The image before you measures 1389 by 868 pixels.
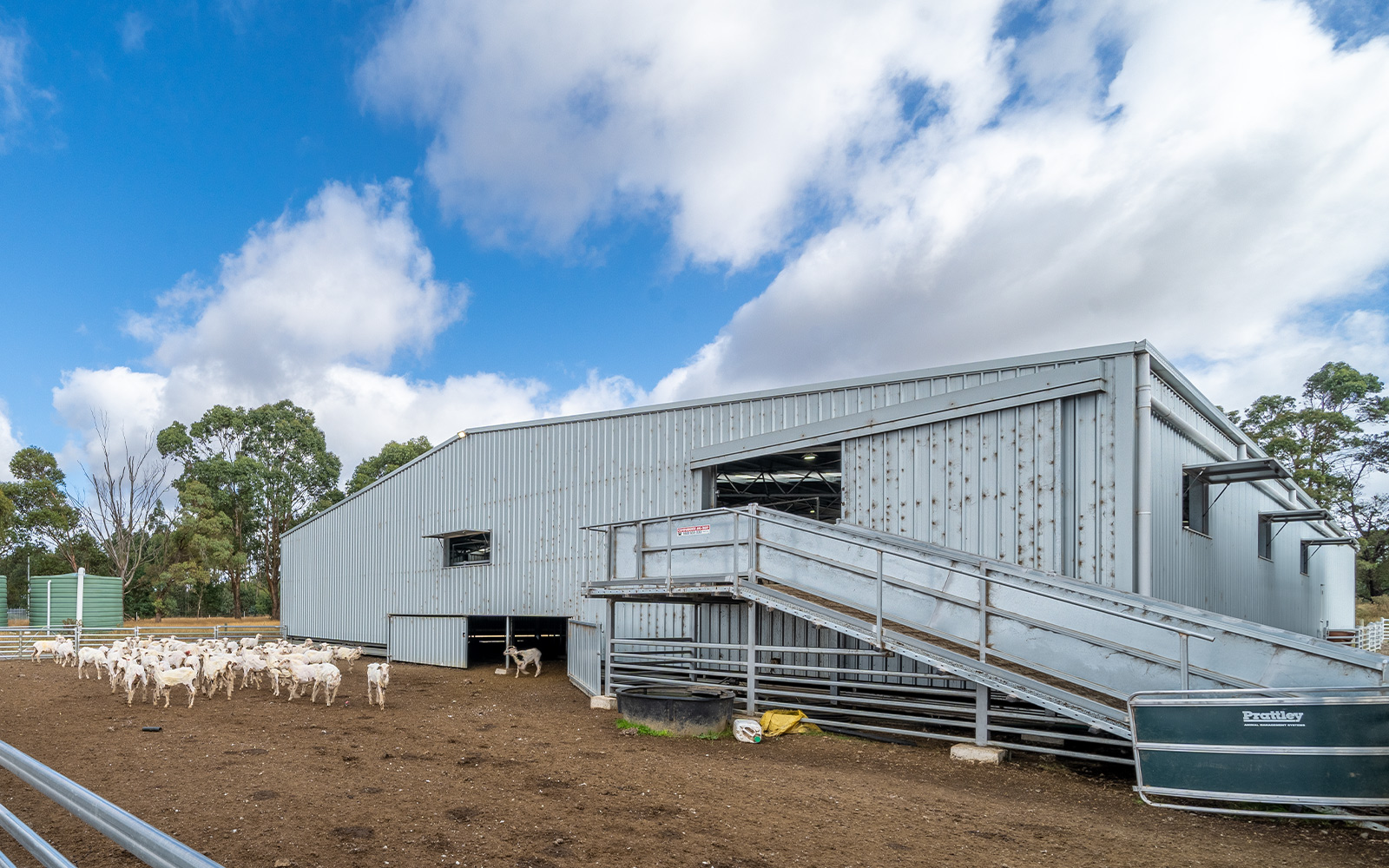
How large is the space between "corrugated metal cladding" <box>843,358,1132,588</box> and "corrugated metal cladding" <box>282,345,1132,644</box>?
0.27ft

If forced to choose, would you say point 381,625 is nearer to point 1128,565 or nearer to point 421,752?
point 421,752

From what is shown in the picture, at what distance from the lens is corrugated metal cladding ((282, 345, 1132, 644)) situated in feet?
52.2

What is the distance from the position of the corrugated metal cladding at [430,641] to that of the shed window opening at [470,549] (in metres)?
1.83

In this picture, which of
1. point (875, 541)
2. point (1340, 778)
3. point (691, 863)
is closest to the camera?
point (691, 863)

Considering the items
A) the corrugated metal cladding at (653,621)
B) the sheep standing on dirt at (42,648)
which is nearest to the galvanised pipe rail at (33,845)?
the corrugated metal cladding at (653,621)

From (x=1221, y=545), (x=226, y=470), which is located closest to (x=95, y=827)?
(x=1221, y=545)

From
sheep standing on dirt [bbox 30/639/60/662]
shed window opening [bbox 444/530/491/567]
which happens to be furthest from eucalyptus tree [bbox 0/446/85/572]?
shed window opening [bbox 444/530/491/567]

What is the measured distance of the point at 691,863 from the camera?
6.49 meters

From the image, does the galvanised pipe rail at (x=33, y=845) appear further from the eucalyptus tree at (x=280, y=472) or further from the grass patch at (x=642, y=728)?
the eucalyptus tree at (x=280, y=472)

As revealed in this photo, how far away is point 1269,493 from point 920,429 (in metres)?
13.9

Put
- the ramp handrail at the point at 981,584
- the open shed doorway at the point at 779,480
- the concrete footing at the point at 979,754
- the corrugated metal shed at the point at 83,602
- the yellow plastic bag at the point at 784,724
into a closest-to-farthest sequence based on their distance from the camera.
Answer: the ramp handrail at the point at 981,584, the concrete footing at the point at 979,754, the yellow plastic bag at the point at 784,724, the open shed doorway at the point at 779,480, the corrugated metal shed at the point at 83,602

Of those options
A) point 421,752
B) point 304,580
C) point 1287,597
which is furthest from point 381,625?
point 1287,597

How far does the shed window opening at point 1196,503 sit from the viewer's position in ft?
49.5

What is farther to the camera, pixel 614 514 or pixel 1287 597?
pixel 1287 597
